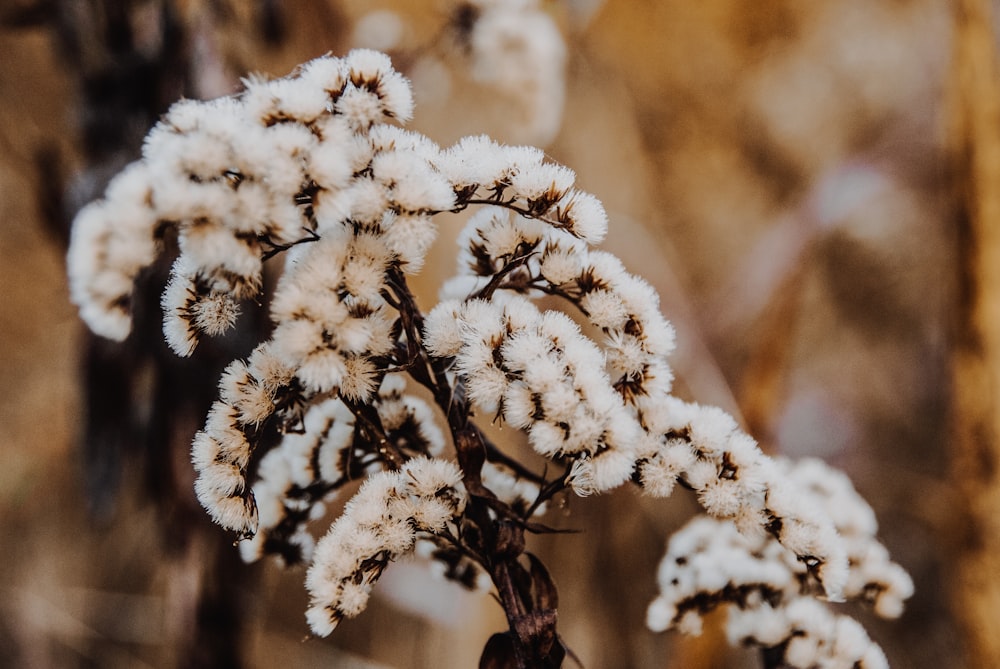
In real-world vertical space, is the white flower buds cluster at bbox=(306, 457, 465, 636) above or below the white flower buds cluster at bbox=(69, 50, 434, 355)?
below

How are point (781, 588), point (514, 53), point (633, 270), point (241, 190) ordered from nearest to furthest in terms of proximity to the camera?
1. point (241, 190)
2. point (781, 588)
3. point (514, 53)
4. point (633, 270)

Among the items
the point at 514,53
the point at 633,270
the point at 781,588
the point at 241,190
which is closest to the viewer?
the point at 241,190

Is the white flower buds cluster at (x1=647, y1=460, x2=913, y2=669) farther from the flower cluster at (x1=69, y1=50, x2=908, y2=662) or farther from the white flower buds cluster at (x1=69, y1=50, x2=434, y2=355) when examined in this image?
the white flower buds cluster at (x1=69, y1=50, x2=434, y2=355)

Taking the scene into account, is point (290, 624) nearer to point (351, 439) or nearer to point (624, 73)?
point (351, 439)

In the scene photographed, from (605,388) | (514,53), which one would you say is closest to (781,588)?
(605,388)

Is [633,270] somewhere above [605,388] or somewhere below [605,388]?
above

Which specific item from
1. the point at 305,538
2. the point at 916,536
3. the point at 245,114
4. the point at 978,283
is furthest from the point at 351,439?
the point at 916,536

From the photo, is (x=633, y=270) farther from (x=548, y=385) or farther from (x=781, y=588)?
(x=548, y=385)

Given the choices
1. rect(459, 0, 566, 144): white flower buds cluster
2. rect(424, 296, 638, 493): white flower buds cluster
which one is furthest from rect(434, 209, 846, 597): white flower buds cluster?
rect(459, 0, 566, 144): white flower buds cluster
